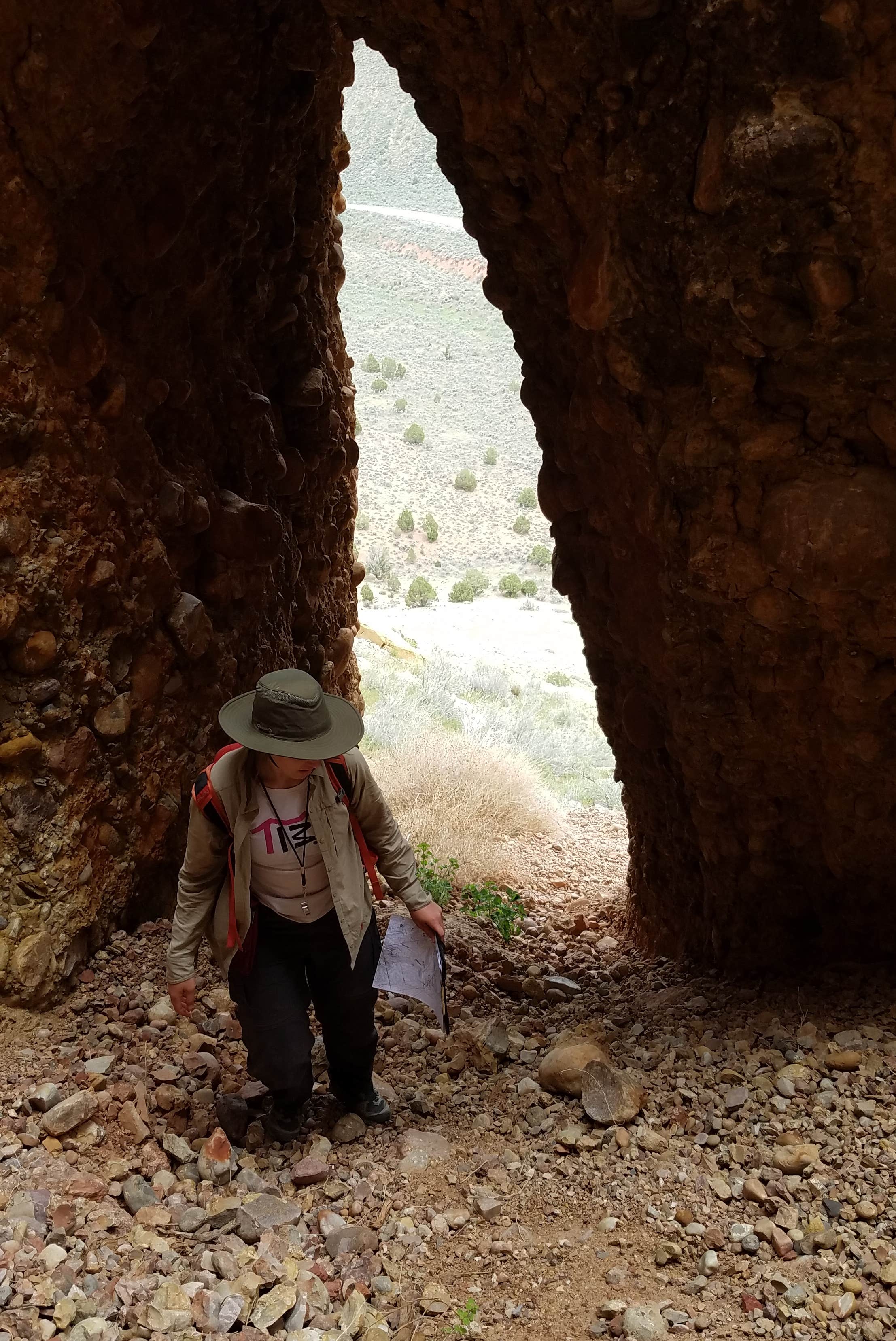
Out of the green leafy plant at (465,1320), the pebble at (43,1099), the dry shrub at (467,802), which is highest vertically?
the pebble at (43,1099)

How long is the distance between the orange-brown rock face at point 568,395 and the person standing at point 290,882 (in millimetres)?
968

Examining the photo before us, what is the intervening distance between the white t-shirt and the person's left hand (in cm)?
28

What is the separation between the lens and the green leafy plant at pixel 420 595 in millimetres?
24359

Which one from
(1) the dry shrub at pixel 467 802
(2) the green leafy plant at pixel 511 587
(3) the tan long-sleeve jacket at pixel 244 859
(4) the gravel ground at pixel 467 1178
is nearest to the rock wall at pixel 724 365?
(4) the gravel ground at pixel 467 1178

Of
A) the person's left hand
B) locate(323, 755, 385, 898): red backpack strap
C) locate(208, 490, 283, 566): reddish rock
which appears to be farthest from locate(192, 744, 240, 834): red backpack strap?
locate(208, 490, 283, 566): reddish rock

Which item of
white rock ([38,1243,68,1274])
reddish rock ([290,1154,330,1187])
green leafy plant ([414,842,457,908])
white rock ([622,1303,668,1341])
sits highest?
white rock ([38,1243,68,1274])

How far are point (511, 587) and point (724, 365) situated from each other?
22.4 meters

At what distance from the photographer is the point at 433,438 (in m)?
36.6

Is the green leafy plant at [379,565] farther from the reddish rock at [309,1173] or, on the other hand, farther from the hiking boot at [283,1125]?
the reddish rock at [309,1173]

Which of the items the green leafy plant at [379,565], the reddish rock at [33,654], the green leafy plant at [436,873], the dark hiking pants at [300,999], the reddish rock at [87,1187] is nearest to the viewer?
the reddish rock at [87,1187]

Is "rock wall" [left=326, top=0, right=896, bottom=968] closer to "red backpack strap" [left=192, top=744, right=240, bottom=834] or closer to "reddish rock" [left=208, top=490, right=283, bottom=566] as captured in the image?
"reddish rock" [left=208, top=490, right=283, bottom=566]

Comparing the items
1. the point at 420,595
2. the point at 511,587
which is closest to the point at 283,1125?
the point at 420,595

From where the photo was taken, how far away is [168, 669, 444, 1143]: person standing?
10.1 ft

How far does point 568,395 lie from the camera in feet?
14.9
